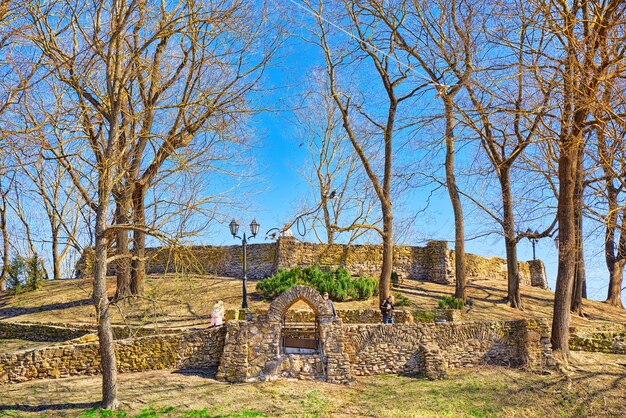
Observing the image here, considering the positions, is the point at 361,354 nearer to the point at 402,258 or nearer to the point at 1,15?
the point at 1,15

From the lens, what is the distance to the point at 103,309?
36.5 ft

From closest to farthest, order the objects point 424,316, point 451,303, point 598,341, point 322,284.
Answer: point 598,341
point 424,316
point 451,303
point 322,284

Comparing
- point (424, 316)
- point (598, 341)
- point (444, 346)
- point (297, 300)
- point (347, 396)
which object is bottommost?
point (347, 396)

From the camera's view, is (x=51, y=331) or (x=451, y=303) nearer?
(x=51, y=331)

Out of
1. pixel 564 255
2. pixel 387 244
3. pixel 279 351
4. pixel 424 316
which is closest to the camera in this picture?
pixel 279 351

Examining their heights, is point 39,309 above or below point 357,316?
above

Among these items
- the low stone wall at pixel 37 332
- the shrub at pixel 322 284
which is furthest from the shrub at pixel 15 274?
the shrub at pixel 322 284

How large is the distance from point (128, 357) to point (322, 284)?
992 centimetres

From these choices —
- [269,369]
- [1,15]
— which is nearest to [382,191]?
[269,369]

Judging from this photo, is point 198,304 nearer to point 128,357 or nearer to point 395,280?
point 128,357

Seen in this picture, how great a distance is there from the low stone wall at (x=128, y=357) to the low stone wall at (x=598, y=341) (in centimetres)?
1076

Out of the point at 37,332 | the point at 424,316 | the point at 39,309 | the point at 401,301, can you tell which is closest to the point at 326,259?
the point at 401,301

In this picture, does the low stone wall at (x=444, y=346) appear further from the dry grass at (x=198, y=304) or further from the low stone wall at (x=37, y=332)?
the low stone wall at (x=37, y=332)

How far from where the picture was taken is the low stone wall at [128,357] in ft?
41.9
